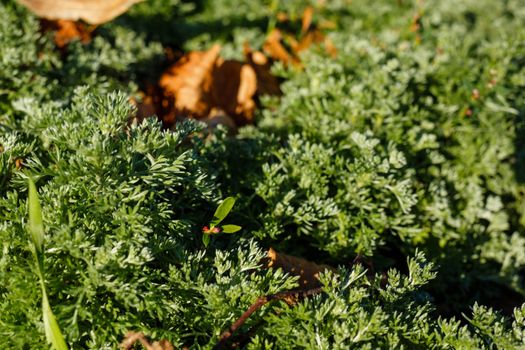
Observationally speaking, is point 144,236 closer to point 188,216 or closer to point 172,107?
point 188,216

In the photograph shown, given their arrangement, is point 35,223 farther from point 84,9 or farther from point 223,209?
point 84,9

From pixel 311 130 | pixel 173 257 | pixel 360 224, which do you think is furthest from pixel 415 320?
pixel 311 130

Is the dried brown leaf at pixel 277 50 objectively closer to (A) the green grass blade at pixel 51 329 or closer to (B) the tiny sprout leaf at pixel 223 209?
(B) the tiny sprout leaf at pixel 223 209

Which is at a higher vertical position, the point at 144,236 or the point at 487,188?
the point at 144,236

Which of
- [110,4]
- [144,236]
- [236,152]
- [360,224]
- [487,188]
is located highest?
[110,4]

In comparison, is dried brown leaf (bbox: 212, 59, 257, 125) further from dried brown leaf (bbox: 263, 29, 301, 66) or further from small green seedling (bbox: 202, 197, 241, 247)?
small green seedling (bbox: 202, 197, 241, 247)

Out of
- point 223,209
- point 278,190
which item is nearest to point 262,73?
point 278,190

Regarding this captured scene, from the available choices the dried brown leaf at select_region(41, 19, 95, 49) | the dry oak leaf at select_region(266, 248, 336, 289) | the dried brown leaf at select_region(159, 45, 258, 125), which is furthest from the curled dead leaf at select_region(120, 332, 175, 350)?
the dried brown leaf at select_region(41, 19, 95, 49)
